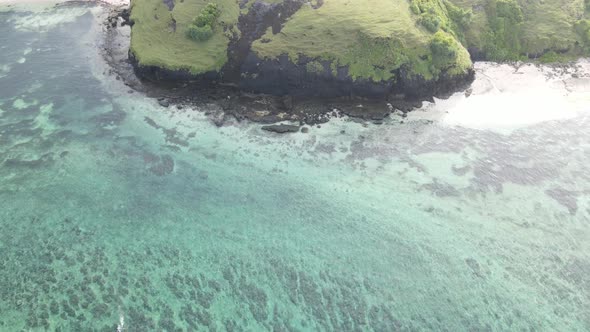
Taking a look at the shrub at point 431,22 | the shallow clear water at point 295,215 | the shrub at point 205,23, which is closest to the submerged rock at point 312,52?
the shrub at point 205,23

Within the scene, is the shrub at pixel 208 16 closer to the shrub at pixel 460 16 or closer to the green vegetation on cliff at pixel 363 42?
the green vegetation on cliff at pixel 363 42

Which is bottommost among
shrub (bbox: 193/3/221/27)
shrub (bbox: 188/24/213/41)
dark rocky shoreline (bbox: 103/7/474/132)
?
dark rocky shoreline (bbox: 103/7/474/132)

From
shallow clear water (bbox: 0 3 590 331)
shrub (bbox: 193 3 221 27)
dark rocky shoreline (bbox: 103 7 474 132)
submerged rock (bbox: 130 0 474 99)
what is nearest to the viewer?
shallow clear water (bbox: 0 3 590 331)

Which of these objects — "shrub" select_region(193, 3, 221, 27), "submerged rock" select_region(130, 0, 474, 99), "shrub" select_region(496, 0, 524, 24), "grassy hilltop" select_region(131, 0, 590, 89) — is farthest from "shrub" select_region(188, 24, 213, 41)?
"shrub" select_region(496, 0, 524, 24)

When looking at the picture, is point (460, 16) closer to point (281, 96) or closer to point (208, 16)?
point (281, 96)

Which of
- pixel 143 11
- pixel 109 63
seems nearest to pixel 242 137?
pixel 109 63

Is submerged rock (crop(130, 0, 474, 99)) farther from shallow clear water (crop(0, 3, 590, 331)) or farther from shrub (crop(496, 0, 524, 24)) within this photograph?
shrub (crop(496, 0, 524, 24))
